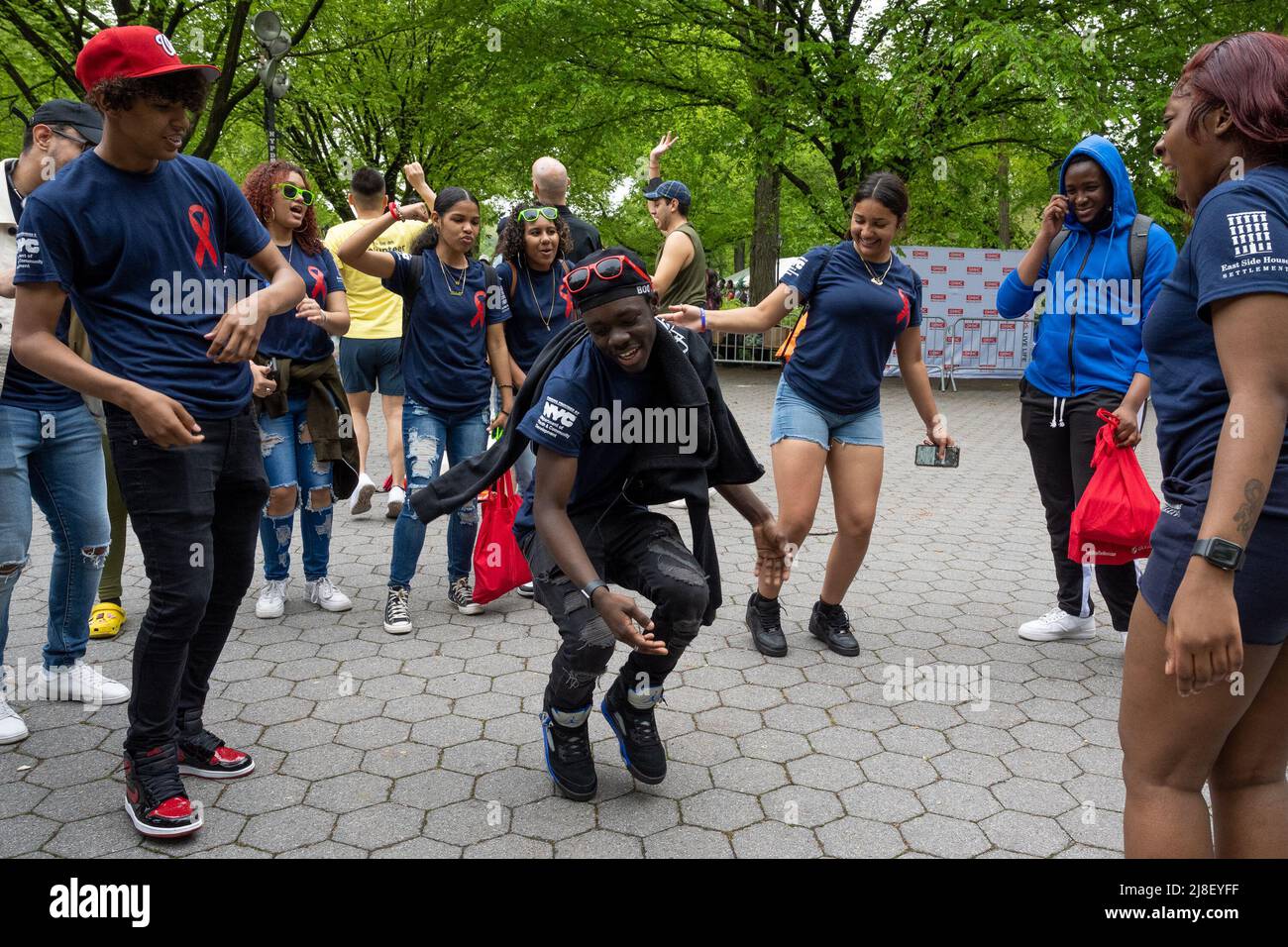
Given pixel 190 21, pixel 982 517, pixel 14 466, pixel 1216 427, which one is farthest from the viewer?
pixel 190 21

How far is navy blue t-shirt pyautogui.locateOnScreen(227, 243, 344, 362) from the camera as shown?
16.5 feet

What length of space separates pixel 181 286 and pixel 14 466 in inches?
51.2

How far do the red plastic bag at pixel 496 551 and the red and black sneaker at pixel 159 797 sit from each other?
217 cm

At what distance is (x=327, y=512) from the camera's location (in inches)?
214

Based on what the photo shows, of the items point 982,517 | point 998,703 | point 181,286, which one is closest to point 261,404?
point 181,286

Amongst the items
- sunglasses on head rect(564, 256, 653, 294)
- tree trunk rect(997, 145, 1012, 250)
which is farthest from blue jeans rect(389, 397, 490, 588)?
tree trunk rect(997, 145, 1012, 250)

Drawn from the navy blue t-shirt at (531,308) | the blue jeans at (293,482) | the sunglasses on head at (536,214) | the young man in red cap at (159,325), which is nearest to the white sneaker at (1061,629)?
the navy blue t-shirt at (531,308)

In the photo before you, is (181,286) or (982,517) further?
(982,517)

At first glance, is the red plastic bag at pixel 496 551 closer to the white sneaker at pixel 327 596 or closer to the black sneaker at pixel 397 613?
the black sneaker at pixel 397 613

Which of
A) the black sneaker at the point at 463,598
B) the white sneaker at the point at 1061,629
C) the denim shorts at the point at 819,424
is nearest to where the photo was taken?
the denim shorts at the point at 819,424

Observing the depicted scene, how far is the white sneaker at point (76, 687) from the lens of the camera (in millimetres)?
4152

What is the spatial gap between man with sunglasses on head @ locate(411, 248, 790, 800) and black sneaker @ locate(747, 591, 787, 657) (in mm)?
1334

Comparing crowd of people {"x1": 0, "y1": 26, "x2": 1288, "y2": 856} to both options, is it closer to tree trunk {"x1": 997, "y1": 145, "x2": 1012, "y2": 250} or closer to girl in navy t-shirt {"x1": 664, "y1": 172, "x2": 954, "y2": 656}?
girl in navy t-shirt {"x1": 664, "y1": 172, "x2": 954, "y2": 656}
